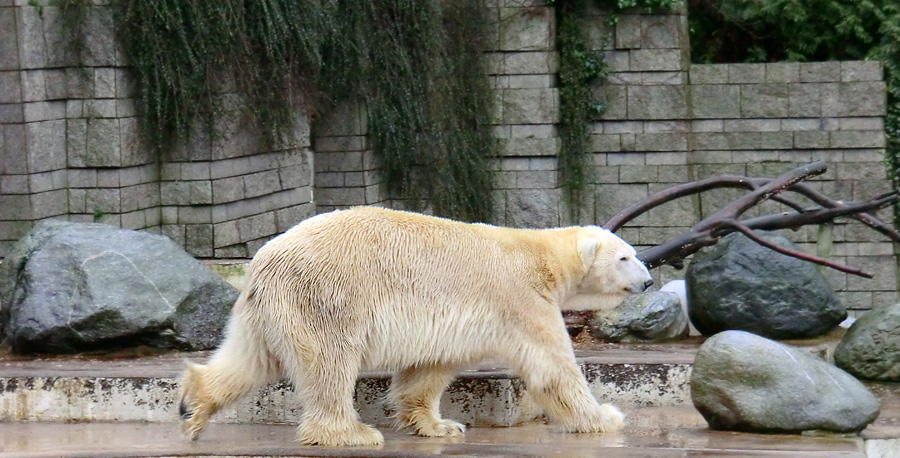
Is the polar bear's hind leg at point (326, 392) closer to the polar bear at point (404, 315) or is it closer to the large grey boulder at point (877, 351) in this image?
the polar bear at point (404, 315)

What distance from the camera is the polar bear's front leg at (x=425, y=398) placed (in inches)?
218

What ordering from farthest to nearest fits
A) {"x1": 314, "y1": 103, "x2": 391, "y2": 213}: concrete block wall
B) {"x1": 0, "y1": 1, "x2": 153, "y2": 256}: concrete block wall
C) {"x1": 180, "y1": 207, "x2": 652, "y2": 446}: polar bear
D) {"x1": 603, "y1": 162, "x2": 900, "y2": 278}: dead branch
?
1. {"x1": 314, "y1": 103, "x2": 391, "y2": 213}: concrete block wall
2. {"x1": 0, "y1": 1, "x2": 153, "y2": 256}: concrete block wall
3. {"x1": 603, "y1": 162, "x2": 900, "y2": 278}: dead branch
4. {"x1": 180, "y1": 207, "x2": 652, "y2": 446}: polar bear

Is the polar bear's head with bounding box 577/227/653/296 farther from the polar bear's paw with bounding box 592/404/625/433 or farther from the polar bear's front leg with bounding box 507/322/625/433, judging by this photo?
the polar bear's paw with bounding box 592/404/625/433

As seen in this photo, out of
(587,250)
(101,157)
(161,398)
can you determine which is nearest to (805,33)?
(101,157)

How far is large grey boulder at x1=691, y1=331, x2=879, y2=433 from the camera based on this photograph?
552 cm

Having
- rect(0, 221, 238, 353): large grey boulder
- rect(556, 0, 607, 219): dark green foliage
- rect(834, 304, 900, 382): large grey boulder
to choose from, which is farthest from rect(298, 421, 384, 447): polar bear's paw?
rect(556, 0, 607, 219): dark green foliage

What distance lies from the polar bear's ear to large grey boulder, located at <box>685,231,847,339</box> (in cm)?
230

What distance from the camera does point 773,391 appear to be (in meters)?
5.53

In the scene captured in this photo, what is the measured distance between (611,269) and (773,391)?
91 centimetres

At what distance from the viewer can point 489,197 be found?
37.7 ft

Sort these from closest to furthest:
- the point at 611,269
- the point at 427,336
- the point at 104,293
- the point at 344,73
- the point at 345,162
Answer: the point at 427,336 < the point at 611,269 < the point at 104,293 < the point at 344,73 < the point at 345,162

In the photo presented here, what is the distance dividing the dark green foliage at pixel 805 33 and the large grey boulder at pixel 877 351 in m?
4.99

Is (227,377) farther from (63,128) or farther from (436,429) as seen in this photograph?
(63,128)

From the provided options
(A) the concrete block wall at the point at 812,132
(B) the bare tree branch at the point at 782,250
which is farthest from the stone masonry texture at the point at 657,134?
(B) the bare tree branch at the point at 782,250
